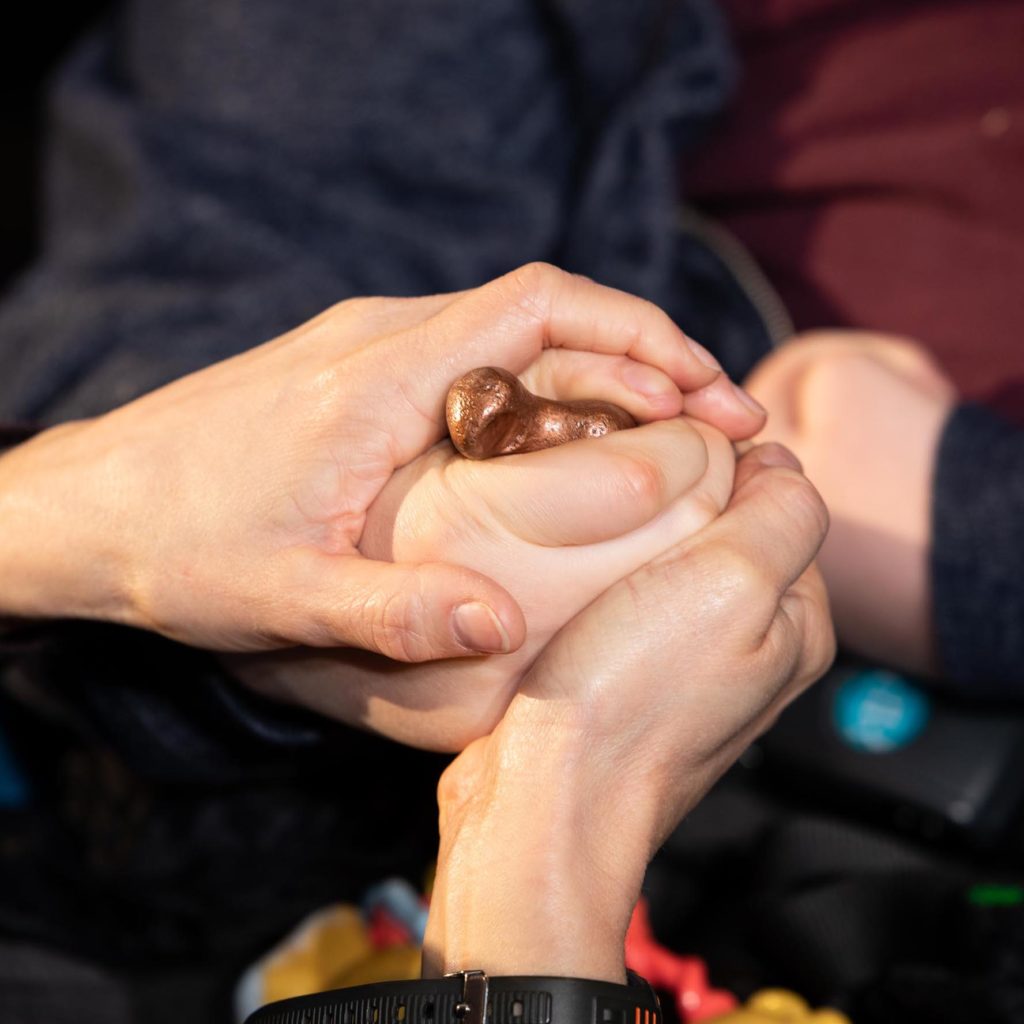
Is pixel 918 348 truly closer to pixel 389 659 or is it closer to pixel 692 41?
pixel 692 41

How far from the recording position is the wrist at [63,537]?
1.76 feet

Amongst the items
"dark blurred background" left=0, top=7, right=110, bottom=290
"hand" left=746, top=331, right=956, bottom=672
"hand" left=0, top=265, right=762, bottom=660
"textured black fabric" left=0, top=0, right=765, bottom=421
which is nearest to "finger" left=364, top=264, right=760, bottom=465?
"hand" left=0, top=265, right=762, bottom=660

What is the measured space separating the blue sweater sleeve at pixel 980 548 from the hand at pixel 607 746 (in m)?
0.22

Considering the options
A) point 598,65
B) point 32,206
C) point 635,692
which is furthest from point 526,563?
point 32,206

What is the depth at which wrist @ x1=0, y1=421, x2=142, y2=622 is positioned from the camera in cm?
54

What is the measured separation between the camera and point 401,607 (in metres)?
0.45

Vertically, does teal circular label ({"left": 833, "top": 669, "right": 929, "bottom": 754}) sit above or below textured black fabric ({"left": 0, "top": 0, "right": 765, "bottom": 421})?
below

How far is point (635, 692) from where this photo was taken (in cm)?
48

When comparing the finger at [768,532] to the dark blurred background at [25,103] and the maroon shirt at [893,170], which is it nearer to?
the maroon shirt at [893,170]

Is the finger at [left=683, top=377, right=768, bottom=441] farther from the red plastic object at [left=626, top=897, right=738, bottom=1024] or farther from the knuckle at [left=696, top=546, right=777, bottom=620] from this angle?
the red plastic object at [left=626, top=897, right=738, bottom=1024]

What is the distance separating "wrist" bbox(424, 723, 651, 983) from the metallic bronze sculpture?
0.13m

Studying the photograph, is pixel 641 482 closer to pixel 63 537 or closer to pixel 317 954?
pixel 63 537

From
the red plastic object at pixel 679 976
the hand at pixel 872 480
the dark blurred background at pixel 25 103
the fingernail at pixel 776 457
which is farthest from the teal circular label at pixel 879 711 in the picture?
the dark blurred background at pixel 25 103

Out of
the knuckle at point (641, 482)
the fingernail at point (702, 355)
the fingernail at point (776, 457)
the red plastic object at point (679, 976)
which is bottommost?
the red plastic object at point (679, 976)
